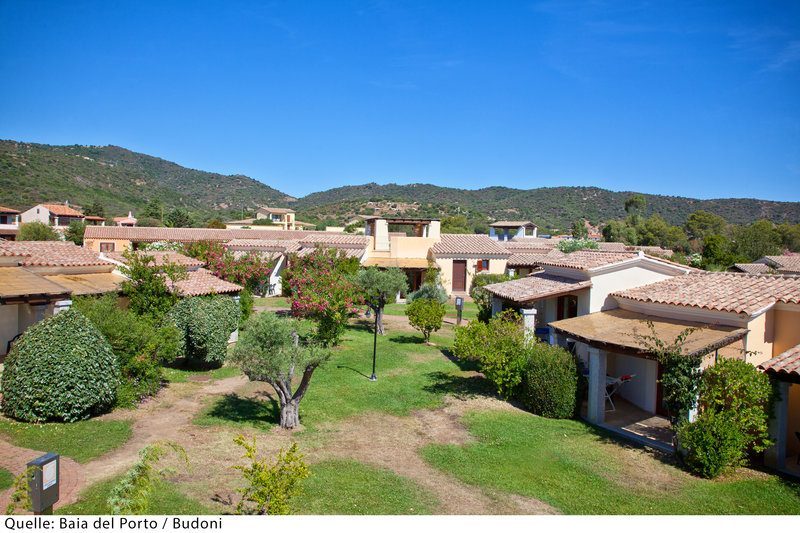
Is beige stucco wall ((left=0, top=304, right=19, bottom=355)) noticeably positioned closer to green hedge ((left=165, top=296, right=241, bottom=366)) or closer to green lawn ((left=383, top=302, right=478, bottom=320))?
green hedge ((left=165, top=296, right=241, bottom=366))

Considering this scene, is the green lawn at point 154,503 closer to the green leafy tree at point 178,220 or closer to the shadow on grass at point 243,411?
the shadow on grass at point 243,411

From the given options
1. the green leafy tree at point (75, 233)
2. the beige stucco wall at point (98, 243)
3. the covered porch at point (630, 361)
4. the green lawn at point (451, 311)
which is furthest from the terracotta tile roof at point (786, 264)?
the green leafy tree at point (75, 233)

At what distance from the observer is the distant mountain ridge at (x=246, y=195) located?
3059 inches

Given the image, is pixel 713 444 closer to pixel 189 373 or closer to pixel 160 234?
pixel 189 373

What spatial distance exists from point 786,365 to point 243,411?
11.5 meters

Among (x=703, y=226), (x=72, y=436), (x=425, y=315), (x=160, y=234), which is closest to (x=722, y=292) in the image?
(x=425, y=315)

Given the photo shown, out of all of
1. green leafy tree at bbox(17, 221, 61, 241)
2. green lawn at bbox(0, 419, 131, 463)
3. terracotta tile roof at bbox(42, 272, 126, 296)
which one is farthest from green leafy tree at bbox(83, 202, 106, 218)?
green lawn at bbox(0, 419, 131, 463)

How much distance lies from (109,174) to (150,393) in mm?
96659

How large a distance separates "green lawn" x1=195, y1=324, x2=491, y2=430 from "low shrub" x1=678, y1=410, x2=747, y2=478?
5811 mm

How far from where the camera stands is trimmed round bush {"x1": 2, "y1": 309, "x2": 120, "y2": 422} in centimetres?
987

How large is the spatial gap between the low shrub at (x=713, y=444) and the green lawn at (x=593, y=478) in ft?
0.84

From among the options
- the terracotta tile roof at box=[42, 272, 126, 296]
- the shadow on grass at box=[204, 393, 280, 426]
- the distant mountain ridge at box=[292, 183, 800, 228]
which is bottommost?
the shadow on grass at box=[204, 393, 280, 426]
